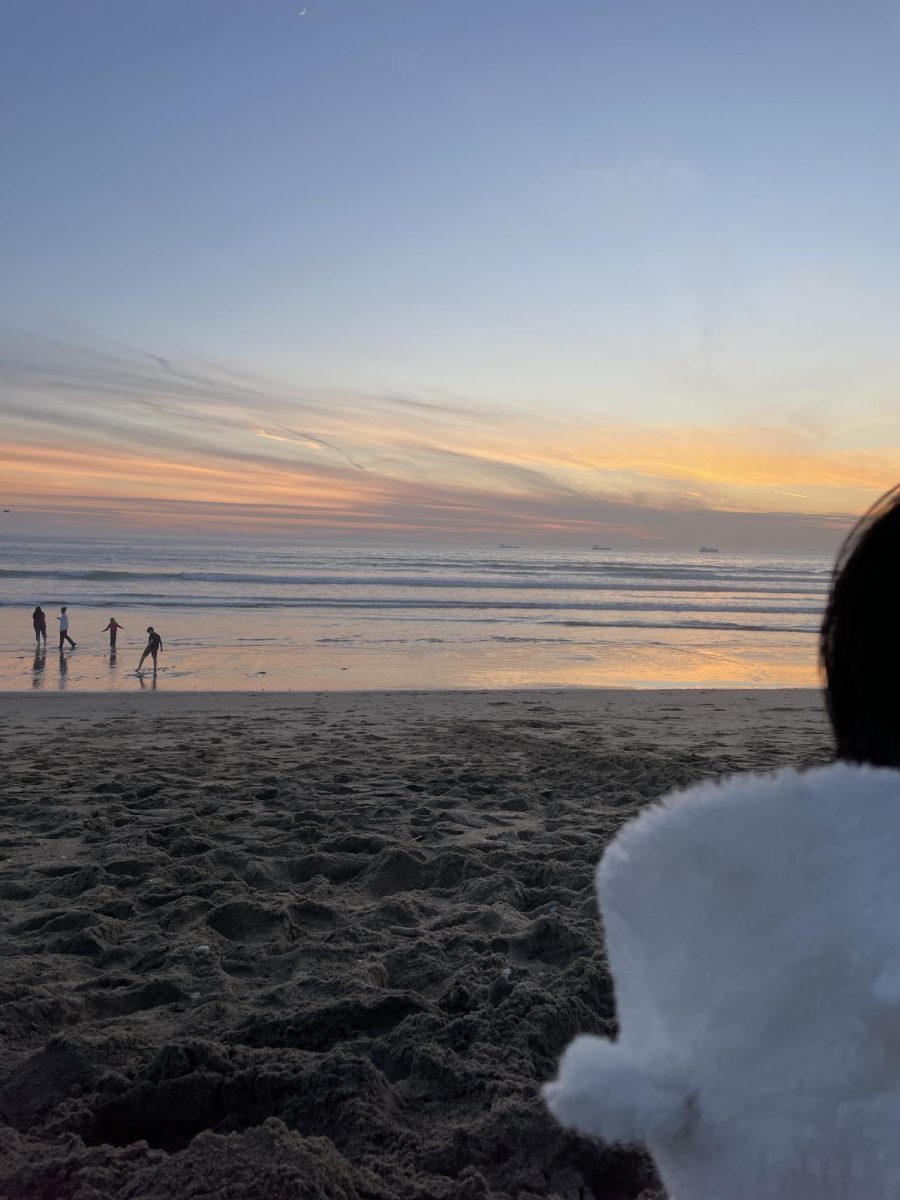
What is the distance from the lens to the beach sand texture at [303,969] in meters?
2.28

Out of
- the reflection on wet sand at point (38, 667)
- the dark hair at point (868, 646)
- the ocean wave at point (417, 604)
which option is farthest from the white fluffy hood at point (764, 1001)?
the ocean wave at point (417, 604)

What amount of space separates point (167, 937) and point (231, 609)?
19.7 metres

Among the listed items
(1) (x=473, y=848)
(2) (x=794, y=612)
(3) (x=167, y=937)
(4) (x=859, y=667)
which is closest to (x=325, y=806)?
(1) (x=473, y=848)

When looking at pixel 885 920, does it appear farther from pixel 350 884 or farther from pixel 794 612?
pixel 794 612

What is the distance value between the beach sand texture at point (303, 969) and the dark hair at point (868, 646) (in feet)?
6.29

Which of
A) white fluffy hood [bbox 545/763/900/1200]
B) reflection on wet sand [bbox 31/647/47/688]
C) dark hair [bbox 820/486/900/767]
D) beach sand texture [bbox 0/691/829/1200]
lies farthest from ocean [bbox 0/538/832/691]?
white fluffy hood [bbox 545/763/900/1200]

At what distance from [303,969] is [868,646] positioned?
319 centimetres

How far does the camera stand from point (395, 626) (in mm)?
20359

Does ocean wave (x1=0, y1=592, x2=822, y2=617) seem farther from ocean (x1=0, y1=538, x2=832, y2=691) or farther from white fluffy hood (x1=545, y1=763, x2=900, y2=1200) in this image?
white fluffy hood (x1=545, y1=763, x2=900, y2=1200)

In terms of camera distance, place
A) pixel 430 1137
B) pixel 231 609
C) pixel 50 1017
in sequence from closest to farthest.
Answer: pixel 430 1137 < pixel 50 1017 < pixel 231 609

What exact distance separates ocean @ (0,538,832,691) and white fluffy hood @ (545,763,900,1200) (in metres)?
4.64

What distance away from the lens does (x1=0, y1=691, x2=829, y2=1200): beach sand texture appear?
7.48 feet

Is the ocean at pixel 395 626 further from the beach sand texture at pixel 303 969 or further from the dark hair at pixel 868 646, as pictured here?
the dark hair at pixel 868 646

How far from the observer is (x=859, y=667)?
2.65 feet
